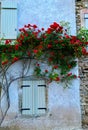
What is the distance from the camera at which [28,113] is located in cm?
832

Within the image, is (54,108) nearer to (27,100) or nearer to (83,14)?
(27,100)

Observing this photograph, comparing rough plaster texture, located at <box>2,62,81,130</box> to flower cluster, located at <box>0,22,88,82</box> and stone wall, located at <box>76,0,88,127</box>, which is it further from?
flower cluster, located at <box>0,22,88,82</box>

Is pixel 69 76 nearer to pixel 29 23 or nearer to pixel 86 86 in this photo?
pixel 86 86

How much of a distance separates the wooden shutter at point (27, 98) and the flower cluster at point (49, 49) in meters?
0.42

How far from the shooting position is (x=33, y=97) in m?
8.41

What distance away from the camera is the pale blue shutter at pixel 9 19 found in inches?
341

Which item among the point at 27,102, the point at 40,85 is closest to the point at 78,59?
the point at 40,85


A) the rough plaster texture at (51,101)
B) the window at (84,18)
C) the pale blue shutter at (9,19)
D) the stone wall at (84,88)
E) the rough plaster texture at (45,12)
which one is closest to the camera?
the rough plaster texture at (51,101)

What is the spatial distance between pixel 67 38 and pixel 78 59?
75 cm

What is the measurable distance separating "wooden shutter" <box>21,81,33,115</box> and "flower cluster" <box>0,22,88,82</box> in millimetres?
421

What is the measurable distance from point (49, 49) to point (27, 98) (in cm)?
146

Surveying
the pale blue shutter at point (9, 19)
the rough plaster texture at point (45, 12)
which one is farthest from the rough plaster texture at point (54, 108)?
the rough plaster texture at point (45, 12)

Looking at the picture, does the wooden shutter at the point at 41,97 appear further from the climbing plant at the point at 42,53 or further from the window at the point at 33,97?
the climbing plant at the point at 42,53

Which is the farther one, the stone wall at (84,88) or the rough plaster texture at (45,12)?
the rough plaster texture at (45,12)
